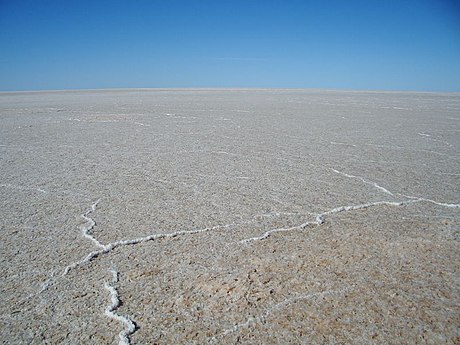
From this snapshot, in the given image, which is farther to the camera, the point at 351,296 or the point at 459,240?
the point at 459,240

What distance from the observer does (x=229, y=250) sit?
1823mm

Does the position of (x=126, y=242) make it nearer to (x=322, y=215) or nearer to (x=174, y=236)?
(x=174, y=236)

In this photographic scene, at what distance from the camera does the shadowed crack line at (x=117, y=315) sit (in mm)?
1220

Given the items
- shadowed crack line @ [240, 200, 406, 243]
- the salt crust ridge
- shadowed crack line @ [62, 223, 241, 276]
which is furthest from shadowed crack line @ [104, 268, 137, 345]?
shadowed crack line @ [240, 200, 406, 243]

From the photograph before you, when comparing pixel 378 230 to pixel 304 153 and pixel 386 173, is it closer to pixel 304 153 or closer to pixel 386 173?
pixel 386 173

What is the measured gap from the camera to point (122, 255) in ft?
5.79

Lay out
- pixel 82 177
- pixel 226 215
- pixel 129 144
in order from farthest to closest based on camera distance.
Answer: pixel 129 144 < pixel 82 177 < pixel 226 215

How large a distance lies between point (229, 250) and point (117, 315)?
647mm

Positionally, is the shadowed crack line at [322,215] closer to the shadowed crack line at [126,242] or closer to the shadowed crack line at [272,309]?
the shadowed crack line at [126,242]

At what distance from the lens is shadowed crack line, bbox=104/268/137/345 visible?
122cm

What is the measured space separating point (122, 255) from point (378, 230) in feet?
4.40

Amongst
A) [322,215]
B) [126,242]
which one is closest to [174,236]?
[126,242]

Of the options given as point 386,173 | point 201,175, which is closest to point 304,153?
point 386,173

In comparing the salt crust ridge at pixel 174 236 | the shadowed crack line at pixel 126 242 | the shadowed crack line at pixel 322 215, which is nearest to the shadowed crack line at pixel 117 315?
the salt crust ridge at pixel 174 236
